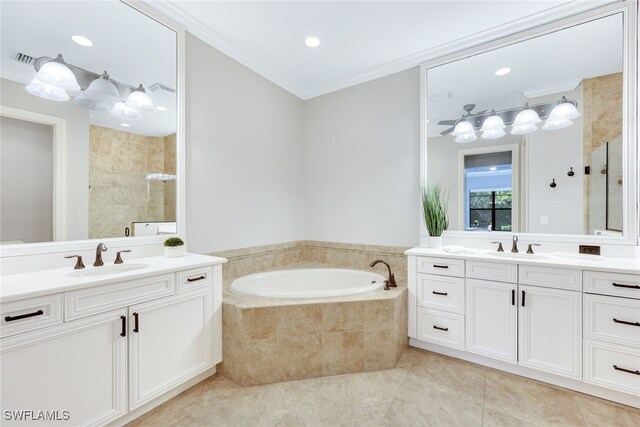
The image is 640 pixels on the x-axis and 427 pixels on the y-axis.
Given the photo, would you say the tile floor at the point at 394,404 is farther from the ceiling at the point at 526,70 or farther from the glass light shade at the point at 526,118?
the ceiling at the point at 526,70

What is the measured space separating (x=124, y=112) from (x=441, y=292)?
2745mm

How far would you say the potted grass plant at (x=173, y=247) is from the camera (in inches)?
79.2

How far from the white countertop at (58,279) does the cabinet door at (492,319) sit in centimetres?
201

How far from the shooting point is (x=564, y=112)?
218 cm

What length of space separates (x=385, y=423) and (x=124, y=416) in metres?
1.45

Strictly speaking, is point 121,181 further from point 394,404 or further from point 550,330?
point 550,330

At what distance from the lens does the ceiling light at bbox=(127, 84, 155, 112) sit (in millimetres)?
1989

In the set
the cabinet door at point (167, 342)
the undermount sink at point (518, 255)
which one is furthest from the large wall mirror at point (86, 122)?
the undermount sink at point (518, 255)

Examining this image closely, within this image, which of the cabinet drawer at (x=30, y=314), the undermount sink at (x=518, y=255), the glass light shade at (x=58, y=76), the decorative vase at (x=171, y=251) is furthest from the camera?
the undermount sink at (x=518, y=255)

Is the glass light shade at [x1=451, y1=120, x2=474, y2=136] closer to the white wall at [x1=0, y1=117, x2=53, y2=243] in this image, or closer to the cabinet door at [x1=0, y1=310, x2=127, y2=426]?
the cabinet door at [x1=0, y1=310, x2=127, y2=426]

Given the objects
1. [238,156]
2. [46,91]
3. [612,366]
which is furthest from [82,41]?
[612,366]

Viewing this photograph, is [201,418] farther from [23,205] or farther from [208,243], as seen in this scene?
[23,205]

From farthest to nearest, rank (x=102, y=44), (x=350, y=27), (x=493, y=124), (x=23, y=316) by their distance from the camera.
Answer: (x=493, y=124) < (x=350, y=27) < (x=102, y=44) < (x=23, y=316)

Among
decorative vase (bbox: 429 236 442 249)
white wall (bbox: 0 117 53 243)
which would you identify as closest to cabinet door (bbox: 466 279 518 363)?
decorative vase (bbox: 429 236 442 249)
